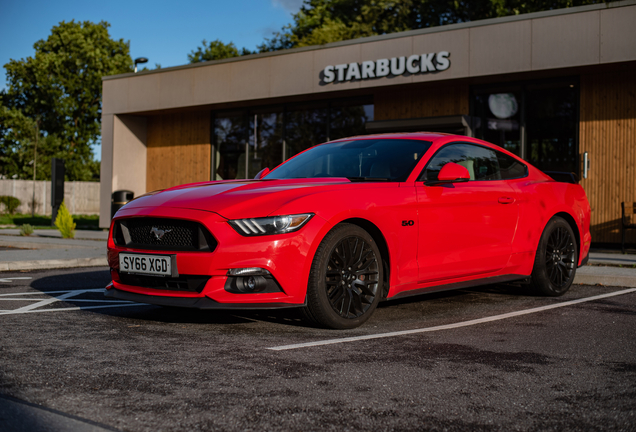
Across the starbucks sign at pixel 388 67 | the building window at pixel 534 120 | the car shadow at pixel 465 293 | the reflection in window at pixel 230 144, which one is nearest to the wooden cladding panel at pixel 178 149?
the reflection in window at pixel 230 144

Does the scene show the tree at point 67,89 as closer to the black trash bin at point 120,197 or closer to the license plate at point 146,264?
the black trash bin at point 120,197

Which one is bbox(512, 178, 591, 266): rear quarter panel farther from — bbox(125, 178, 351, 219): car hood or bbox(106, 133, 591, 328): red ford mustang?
bbox(125, 178, 351, 219): car hood

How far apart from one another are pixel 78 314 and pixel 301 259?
6.74 feet

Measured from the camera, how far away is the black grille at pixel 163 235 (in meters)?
4.46

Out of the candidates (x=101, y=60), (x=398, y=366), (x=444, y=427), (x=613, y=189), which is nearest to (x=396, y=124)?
(x=613, y=189)

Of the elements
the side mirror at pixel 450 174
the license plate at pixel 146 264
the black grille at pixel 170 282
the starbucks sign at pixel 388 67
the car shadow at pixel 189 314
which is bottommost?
the car shadow at pixel 189 314

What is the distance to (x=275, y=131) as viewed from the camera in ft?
60.6

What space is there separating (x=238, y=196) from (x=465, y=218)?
2062 millimetres

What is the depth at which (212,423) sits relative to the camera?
8.60 ft

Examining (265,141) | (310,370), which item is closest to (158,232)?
(310,370)

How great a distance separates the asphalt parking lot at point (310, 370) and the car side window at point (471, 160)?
4.20ft

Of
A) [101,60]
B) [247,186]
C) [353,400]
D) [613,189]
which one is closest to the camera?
[353,400]

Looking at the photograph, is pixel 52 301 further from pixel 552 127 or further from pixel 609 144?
pixel 609 144

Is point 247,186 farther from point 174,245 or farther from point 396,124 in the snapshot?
point 396,124
